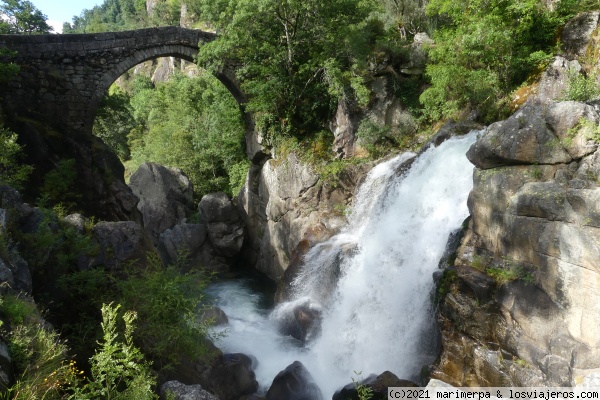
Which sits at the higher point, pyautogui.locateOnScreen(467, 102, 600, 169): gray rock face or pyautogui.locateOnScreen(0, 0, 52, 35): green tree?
pyautogui.locateOnScreen(0, 0, 52, 35): green tree

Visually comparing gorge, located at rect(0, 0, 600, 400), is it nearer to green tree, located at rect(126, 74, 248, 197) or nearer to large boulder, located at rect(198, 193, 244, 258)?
large boulder, located at rect(198, 193, 244, 258)

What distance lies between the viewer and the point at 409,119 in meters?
14.9

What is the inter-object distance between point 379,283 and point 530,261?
13.7 ft

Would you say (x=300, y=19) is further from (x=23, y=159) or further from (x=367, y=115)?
(x=23, y=159)

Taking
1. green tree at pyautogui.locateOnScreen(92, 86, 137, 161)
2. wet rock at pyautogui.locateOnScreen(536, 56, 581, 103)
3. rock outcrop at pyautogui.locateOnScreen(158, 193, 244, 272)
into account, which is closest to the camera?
wet rock at pyautogui.locateOnScreen(536, 56, 581, 103)

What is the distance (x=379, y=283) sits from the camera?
1080cm

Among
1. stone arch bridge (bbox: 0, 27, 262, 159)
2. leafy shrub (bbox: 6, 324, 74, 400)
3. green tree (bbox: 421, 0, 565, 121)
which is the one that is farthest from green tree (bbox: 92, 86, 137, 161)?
leafy shrub (bbox: 6, 324, 74, 400)

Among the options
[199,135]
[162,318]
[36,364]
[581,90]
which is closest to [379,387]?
[162,318]

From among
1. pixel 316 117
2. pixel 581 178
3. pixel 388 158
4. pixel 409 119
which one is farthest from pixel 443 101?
pixel 581 178

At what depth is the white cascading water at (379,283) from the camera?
32.2 ft

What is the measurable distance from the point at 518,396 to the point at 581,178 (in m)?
4.09

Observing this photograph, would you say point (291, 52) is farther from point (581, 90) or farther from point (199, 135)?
point (581, 90)

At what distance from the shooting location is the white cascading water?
981 cm

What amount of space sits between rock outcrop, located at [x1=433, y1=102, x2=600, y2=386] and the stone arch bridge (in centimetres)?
1217
